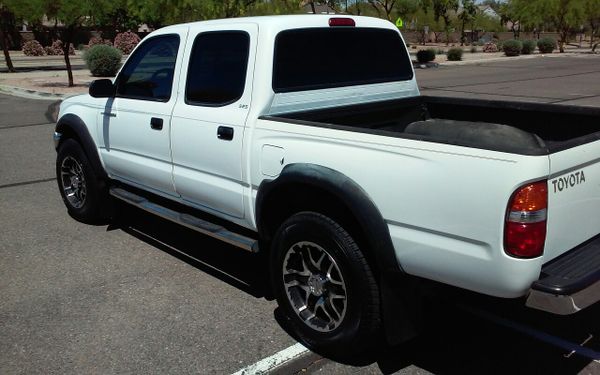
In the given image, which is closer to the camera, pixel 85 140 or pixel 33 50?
pixel 85 140

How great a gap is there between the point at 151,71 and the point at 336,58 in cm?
167

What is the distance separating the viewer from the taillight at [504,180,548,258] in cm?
256

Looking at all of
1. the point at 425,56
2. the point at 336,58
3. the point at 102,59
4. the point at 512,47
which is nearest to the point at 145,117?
the point at 336,58

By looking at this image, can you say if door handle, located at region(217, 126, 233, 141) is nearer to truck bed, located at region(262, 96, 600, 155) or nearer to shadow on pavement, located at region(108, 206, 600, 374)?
truck bed, located at region(262, 96, 600, 155)

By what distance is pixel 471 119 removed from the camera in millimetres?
4656

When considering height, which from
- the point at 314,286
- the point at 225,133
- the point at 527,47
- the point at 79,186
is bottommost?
the point at 314,286

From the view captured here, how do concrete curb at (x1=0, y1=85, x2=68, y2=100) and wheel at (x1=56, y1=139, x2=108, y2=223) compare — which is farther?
concrete curb at (x1=0, y1=85, x2=68, y2=100)

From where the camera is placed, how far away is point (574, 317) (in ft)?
12.9

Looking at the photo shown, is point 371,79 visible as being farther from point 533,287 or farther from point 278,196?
point 533,287

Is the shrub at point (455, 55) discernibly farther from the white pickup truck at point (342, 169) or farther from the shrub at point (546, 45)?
the white pickup truck at point (342, 169)

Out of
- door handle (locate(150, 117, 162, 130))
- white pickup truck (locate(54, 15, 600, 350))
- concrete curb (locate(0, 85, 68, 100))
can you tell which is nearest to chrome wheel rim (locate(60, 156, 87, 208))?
white pickup truck (locate(54, 15, 600, 350))

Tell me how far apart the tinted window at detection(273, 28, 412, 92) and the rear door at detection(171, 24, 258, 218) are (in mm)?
249

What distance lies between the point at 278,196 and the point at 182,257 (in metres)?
1.89

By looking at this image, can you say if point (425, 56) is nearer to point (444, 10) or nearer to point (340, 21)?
point (340, 21)
